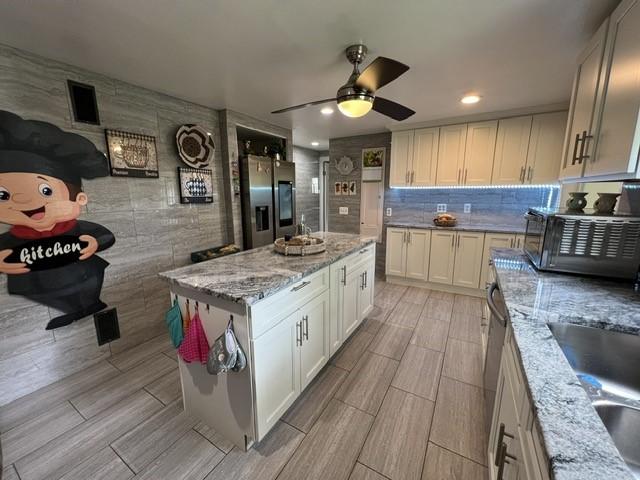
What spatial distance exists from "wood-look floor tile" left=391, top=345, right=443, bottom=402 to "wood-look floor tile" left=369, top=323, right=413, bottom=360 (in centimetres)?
7

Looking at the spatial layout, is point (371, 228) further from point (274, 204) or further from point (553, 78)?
point (553, 78)

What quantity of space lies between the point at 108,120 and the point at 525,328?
3137 millimetres

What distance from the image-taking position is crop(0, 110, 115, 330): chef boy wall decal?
176cm

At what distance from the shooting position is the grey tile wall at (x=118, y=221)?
1.82 m

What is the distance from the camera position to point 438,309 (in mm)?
3248

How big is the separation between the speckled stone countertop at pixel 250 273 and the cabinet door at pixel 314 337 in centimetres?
27

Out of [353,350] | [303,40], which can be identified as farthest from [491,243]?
[303,40]

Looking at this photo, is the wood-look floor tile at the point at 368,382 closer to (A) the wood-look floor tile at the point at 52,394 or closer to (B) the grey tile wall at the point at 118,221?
(A) the wood-look floor tile at the point at 52,394

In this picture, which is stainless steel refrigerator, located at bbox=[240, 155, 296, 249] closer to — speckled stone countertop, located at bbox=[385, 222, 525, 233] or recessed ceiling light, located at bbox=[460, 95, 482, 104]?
speckled stone countertop, located at bbox=[385, 222, 525, 233]

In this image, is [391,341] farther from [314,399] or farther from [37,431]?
[37,431]

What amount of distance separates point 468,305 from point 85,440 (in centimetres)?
375

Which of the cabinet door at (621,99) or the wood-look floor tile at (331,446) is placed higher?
the cabinet door at (621,99)

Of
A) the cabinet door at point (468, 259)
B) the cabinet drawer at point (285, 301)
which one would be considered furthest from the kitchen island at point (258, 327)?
the cabinet door at point (468, 259)

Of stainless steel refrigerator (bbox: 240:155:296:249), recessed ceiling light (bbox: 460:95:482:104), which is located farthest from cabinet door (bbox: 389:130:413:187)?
stainless steel refrigerator (bbox: 240:155:296:249)
